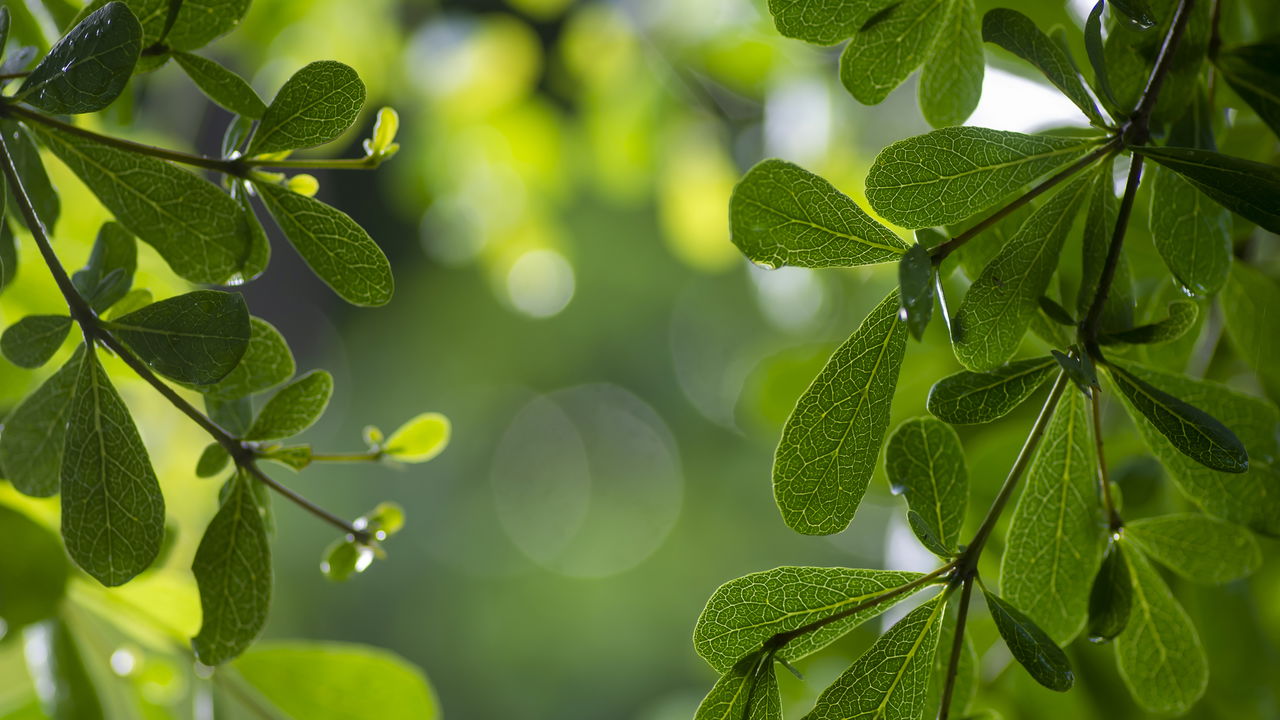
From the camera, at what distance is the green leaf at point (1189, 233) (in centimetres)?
30

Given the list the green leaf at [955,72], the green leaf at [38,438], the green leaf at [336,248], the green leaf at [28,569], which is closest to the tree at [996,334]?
the green leaf at [955,72]

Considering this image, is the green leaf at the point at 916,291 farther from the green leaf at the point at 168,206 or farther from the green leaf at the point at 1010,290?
the green leaf at the point at 168,206

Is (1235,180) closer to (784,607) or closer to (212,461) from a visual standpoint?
(784,607)

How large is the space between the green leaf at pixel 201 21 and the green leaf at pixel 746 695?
253 mm

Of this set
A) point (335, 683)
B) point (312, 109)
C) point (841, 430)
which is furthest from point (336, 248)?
point (335, 683)

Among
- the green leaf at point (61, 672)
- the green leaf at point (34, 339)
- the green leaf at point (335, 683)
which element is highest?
the green leaf at point (34, 339)

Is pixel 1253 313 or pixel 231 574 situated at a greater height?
pixel 1253 313

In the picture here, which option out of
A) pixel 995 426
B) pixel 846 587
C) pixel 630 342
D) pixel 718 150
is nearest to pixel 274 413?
pixel 846 587

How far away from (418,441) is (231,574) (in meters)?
0.08

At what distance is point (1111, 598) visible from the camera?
30 cm

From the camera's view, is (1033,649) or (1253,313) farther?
(1253,313)

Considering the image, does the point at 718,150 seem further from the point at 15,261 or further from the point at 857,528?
the point at 857,528

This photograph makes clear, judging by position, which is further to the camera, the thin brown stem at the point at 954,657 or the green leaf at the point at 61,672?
the green leaf at the point at 61,672

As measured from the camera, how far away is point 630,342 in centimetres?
457
